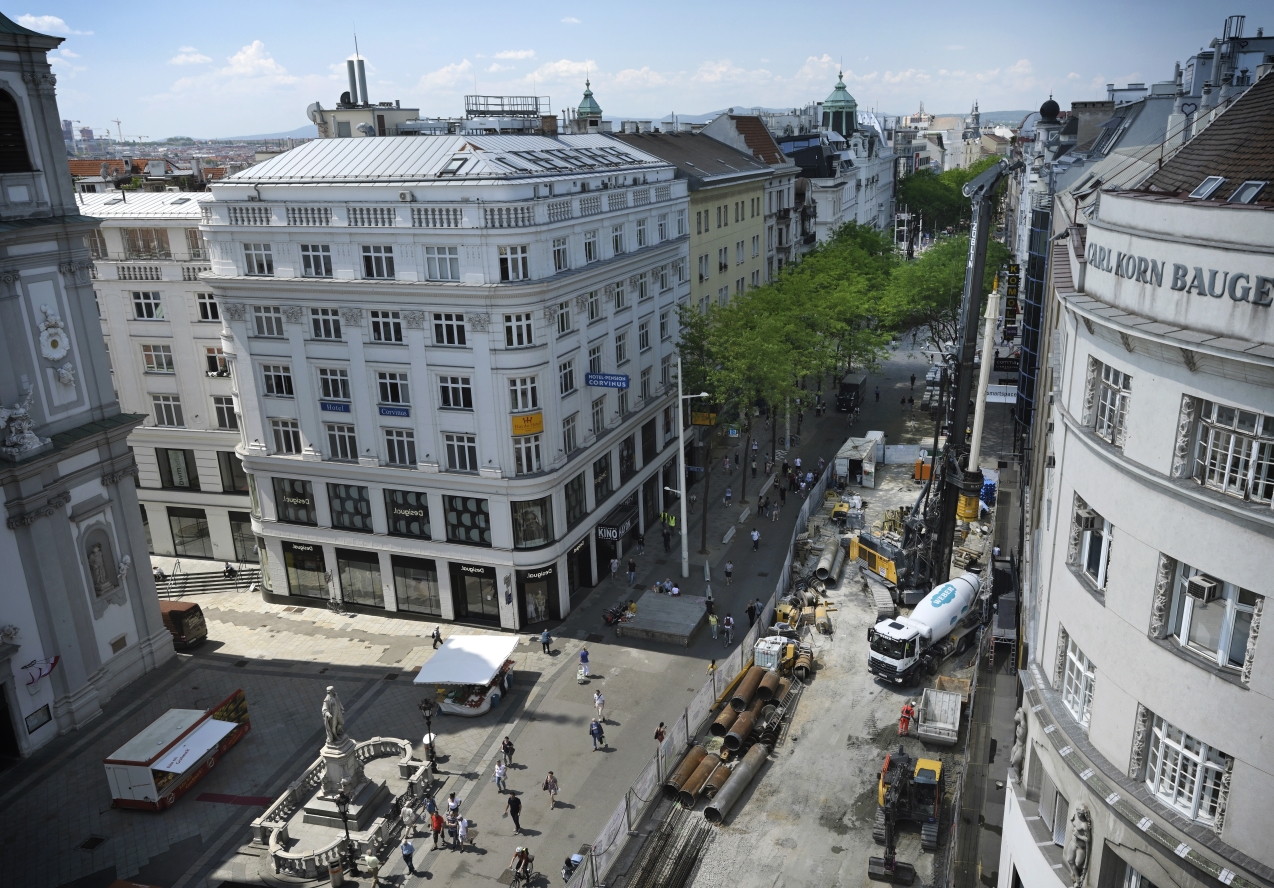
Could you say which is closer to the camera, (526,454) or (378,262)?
(378,262)

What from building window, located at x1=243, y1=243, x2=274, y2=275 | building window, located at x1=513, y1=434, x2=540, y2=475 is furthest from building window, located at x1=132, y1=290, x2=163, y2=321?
building window, located at x1=513, y1=434, x2=540, y2=475

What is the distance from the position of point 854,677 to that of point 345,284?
29.1 metres

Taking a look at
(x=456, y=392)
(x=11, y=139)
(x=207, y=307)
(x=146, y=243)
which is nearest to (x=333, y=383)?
(x=456, y=392)

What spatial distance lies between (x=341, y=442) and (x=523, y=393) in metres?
10.3

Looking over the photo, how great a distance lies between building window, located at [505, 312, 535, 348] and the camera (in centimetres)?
4194

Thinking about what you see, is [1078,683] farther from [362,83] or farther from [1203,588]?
[362,83]

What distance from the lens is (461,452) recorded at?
44.2 meters

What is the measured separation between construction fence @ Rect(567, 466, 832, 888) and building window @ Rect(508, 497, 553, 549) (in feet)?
34.6

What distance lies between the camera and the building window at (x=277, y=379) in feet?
151

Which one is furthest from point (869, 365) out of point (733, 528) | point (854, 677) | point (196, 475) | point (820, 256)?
point (196, 475)

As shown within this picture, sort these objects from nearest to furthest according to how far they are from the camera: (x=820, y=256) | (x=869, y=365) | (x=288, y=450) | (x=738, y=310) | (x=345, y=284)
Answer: (x=345, y=284)
(x=288, y=450)
(x=738, y=310)
(x=869, y=365)
(x=820, y=256)

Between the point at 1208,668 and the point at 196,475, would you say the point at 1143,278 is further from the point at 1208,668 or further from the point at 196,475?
the point at 196,475

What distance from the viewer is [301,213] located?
43.5 m

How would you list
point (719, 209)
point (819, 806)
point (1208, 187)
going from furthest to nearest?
point (719, 209) < point (819, 806) < point (1208, 187)
